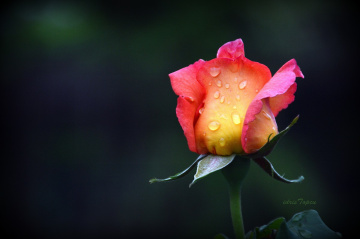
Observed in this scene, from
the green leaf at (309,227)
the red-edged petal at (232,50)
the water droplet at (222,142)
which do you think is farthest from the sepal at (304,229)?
the red-edged petal at (232,50)

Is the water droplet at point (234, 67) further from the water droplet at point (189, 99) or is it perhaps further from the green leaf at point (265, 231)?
the green leaf at point (265, 231)

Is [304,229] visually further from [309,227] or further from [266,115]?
[266,115]

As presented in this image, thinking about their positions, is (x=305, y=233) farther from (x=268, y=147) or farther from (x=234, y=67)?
(x=234, y=67)

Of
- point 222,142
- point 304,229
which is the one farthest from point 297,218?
point 222,142

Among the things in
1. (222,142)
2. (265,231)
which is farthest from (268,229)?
(222,142)

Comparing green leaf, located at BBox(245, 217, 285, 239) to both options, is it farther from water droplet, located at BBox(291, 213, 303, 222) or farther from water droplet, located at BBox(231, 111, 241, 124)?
water droplet, located at BBox(231, 111, 241, 124)

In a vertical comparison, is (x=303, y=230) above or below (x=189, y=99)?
below

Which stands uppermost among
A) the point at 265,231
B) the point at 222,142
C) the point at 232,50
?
the point at 232,50
